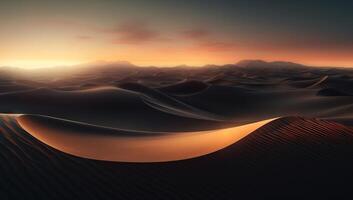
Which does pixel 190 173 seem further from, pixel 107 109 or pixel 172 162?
pixel 107 109

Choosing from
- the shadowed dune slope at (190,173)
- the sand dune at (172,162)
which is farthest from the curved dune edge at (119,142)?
the shadowed dune slope at (190,173)

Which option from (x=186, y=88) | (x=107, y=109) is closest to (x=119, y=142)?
(x=107, y=109)

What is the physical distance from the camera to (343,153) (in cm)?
587

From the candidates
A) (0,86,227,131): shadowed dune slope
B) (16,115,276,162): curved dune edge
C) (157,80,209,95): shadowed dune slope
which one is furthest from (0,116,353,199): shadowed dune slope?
(157,80,209,95): shadowed dune slope

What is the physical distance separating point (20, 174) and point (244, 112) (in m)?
17.8

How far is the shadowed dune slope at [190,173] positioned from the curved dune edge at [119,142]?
31 centimetres

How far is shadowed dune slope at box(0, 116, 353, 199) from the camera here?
4.19 m

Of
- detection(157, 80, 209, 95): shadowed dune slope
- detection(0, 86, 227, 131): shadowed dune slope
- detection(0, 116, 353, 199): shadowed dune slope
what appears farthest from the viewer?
detection(157, 80, 209, 95): shadowed dune slope

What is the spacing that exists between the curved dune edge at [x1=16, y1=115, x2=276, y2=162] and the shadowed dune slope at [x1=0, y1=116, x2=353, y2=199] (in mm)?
310

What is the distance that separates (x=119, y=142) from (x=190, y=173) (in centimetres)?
210

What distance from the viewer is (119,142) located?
6.61 meters

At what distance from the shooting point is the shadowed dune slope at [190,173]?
4.19 m

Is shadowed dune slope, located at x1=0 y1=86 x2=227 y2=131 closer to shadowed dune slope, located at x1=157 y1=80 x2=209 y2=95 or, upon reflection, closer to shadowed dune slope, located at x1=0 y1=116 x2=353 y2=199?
shadowed dune slope, located at x1=0 y1=116 x2=353 y2=199

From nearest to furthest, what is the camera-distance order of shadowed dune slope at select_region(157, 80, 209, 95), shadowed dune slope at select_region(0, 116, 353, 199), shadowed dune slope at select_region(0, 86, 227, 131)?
shadowed dune slope at select_region(0, 116, 353, 199)
shadowed dune slope at select_region(0, 86, 227, 131)
shadowed dune slope at select_region(157, 80, 209, 95)
